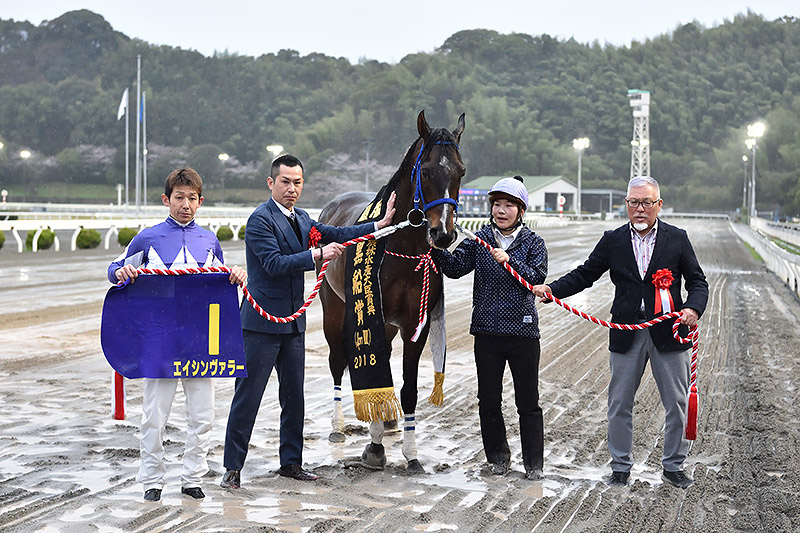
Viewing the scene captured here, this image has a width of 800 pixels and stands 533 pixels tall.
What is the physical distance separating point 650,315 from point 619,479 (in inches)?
36.4

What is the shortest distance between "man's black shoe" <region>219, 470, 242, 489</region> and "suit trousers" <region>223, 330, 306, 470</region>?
0.03 m

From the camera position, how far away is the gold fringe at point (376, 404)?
5047 millimetres

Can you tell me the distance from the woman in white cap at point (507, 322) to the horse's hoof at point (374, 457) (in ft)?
2.05

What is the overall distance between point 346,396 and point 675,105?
114 metres

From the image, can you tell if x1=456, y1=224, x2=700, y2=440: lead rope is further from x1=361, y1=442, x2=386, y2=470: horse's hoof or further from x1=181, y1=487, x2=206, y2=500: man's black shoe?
x1=181, y1=487, x2=206, y2=500: man's black shoe

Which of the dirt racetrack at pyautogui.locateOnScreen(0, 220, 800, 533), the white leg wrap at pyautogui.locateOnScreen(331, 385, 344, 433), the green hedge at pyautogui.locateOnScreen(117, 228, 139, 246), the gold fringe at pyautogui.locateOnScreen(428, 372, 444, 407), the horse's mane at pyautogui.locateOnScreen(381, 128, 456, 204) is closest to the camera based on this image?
the dirt racetrack at pyautogui.locateOnScreen(0, 220, 800, 533)

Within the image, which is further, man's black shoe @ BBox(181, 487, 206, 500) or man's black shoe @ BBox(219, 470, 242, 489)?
man's black shoe @ BBox(219, 470, 242, 489)

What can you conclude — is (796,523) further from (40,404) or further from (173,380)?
(40,404)

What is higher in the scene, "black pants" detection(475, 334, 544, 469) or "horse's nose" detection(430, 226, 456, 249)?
"horse's nose" detection(430, 226, 456, 249)

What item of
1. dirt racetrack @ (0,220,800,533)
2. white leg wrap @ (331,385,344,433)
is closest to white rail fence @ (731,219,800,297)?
dirt racetrack @ (0,220,800,533)

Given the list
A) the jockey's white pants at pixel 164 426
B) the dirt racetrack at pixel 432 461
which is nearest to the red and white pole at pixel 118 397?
the dirt racetrack at pixel 432 461

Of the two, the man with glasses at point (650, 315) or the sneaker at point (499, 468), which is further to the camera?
the sneaker at point (499, 468)

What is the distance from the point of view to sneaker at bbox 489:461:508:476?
4.93m

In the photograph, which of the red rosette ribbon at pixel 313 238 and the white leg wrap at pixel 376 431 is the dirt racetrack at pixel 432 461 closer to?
the white leg wrap at pixel 376 431
